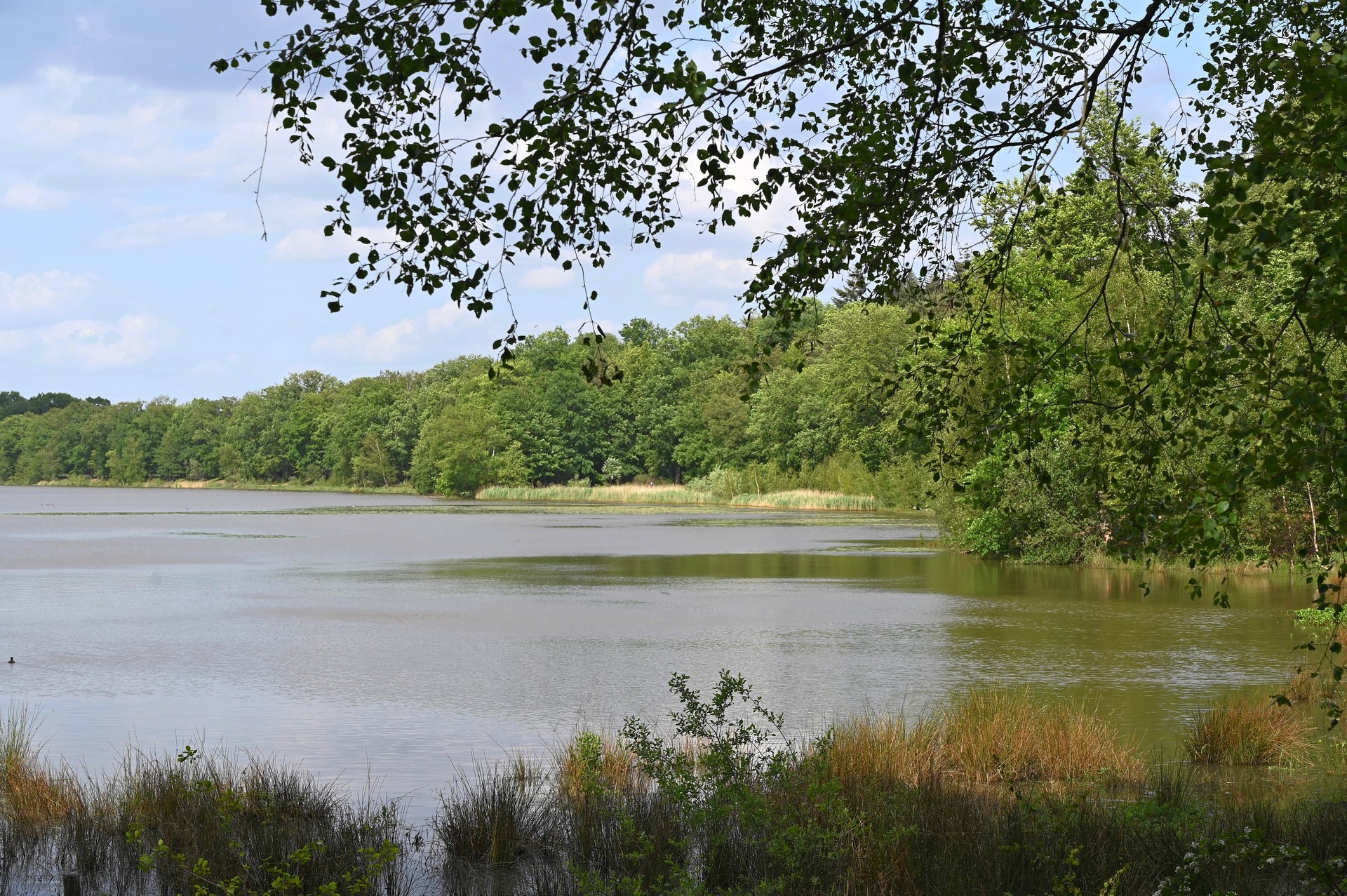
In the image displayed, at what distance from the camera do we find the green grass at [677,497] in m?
68.8

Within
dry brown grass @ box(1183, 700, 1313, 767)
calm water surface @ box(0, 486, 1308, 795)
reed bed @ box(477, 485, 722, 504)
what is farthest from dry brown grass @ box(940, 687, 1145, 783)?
reed bed @ box(477, 485, 722, 504)

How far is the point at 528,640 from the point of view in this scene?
20125 mm

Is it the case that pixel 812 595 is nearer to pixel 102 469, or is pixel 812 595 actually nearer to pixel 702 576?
pixel 702 576

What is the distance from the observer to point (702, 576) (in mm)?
31219

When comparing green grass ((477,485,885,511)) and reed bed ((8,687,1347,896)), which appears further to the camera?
green grass ((477,485,885,511))

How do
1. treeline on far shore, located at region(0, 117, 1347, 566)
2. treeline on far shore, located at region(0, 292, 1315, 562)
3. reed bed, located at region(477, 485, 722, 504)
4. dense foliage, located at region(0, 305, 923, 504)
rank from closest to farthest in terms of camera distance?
treeline on far shore, located at region(0, 117, 1347, 566) < treeline on far shore, located at region(0, 292, 1315, 562) < dense foliage, located at region(0, 305, 923, 504) < reed bed, located at region(477, 485, 722, 504)

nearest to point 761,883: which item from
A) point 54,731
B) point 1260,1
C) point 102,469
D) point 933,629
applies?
point 1260,1

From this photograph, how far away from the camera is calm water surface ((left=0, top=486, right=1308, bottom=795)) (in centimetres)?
1349

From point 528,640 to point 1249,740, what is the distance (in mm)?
11851

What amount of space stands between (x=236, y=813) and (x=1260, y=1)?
24.6ft

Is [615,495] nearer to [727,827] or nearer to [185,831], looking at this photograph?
[185,831]

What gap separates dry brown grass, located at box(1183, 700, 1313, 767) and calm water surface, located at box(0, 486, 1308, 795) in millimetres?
1626

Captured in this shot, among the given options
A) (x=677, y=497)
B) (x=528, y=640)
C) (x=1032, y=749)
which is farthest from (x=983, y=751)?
(x=677, y=497)

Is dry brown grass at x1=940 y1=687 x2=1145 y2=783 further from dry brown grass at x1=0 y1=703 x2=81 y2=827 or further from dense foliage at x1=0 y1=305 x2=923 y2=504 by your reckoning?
dense foliage at x1=0 y1=305 x2=923 y2=504
